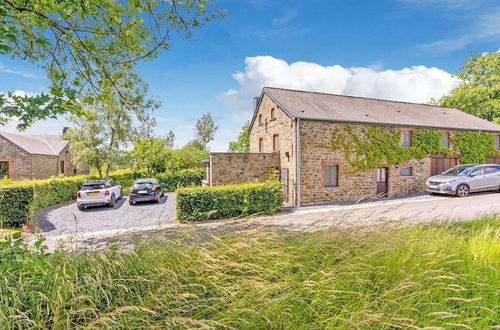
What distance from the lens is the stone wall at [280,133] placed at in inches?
540

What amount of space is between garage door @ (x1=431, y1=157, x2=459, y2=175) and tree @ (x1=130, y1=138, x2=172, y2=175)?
925 inches

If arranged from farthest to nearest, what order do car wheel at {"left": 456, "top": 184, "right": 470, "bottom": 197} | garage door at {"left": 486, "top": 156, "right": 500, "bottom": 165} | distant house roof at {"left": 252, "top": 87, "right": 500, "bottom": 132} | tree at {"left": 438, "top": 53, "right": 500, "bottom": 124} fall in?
tree at {"left": 438, "top": 53, "right": 500, "bottom": 124} < garage door at {"left": 486, "top": 156, "right": 500, "bottom": 165} < distant house roof at {"left": 252, "top": 87, "right": 500, "bottom": 132} < car wheel at {"left": 456, "top": 184, "right": 470, "bottom": 197}

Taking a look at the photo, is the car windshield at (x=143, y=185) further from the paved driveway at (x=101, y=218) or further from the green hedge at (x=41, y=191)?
the green hedge at (x=41, y=191)

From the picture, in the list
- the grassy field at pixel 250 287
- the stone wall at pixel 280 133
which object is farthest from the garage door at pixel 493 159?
the grassy field at pixel 250 287

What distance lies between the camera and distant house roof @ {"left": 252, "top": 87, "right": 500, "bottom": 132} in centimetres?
Answer: 1452

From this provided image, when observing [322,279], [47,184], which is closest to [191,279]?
[322,279]

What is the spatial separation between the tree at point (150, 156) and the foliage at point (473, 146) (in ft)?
83.1

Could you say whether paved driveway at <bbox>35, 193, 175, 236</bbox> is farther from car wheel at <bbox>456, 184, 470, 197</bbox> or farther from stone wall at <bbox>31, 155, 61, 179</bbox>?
car wheel at <bbox>456, 184, 470, 197</bbox>

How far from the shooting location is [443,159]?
16719 mm

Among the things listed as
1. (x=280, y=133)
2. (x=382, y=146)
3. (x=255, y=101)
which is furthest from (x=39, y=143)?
(x=382, y=146)

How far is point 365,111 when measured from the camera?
648 inches

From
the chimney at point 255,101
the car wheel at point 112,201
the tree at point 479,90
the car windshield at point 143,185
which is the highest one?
the tree at point 479,90

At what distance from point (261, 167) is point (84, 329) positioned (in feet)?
44.1

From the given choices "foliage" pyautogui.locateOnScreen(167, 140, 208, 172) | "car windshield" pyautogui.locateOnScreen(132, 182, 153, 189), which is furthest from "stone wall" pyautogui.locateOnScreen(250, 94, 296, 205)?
"foliage" pyautogui.locateOnScreen(167, 140, 208, 172)
